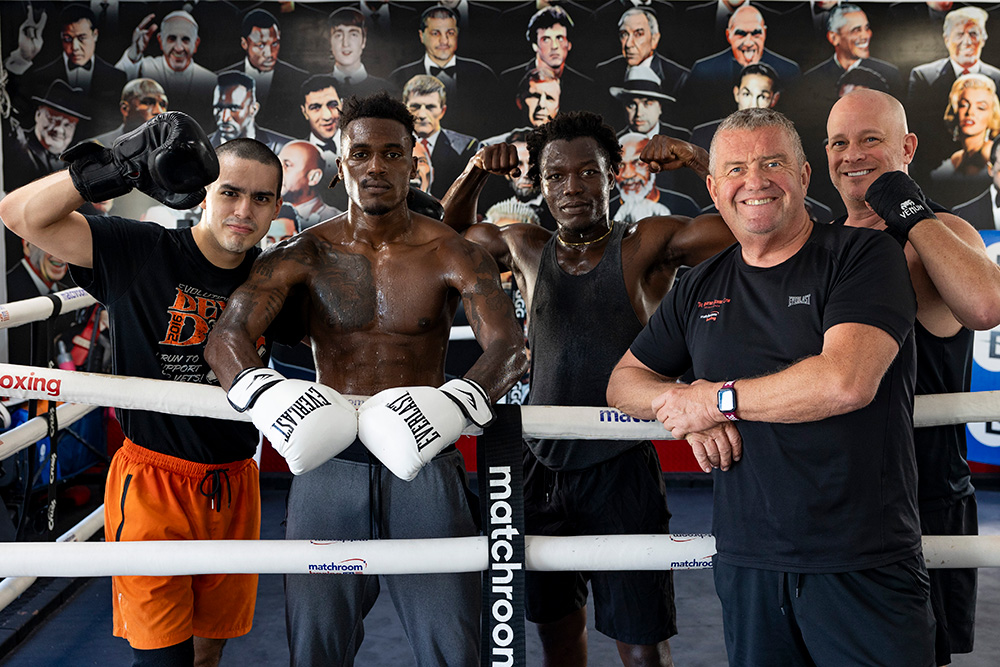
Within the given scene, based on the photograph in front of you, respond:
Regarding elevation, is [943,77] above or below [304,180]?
above

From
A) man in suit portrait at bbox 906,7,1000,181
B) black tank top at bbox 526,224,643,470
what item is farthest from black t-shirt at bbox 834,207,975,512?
man in suit portrait at bbox 906,7,1000,181

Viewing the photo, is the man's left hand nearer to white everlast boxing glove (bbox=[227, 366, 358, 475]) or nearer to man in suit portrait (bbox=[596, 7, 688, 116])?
white everlast boxing glove (bbox=[227, 366, 358, 475])

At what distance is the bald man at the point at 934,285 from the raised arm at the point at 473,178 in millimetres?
921

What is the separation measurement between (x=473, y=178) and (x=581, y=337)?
75 cm

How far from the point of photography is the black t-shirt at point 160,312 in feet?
6.38

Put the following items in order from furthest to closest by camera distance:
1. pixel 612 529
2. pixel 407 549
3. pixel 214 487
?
pixel 612 529
pixel 214 487
pixel 407 549

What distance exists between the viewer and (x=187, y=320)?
194cm

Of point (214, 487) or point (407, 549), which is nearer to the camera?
point (407, 549)

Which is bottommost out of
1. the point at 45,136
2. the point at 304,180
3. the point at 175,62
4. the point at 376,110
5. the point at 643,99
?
the point at 376,110

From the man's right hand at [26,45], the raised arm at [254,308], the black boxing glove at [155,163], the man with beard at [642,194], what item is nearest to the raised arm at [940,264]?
the raised arm at [254,308]

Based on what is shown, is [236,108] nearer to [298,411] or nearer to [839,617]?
[298,411]

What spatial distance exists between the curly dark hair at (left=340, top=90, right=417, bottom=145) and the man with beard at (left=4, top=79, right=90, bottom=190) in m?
3.85

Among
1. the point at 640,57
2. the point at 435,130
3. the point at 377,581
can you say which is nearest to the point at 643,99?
the point at 640,57

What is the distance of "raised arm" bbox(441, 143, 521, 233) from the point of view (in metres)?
2.45
